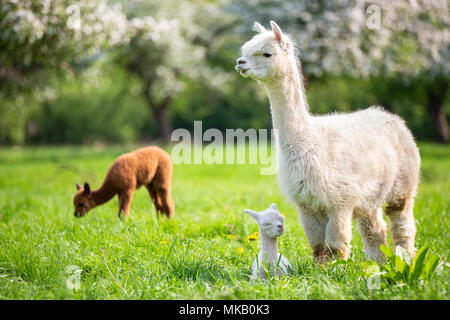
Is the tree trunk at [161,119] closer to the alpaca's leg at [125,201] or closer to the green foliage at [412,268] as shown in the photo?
the alpaca's leg at [125,201]

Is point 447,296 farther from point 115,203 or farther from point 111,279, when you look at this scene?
point 115,203

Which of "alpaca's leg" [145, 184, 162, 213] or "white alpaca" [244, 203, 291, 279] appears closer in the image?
"white alpaca" [244, 203, 291, 279]

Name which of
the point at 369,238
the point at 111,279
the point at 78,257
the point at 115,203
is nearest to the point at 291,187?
the point at 369,238

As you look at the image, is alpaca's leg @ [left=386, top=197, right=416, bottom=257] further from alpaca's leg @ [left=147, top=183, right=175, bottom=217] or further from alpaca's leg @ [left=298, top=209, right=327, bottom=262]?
alpaca's leg @ [left=147, top=183, right=175, bottom=217]

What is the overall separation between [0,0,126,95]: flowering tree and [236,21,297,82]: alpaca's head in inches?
175

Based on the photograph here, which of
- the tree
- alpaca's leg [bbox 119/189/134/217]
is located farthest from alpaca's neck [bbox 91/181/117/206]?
the tree

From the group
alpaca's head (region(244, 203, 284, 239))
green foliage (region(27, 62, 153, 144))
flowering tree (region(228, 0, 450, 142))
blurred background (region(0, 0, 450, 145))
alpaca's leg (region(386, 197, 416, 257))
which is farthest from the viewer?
green foliage (region(27, 62, 153, 144))

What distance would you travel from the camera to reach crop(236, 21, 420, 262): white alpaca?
310 centimetres

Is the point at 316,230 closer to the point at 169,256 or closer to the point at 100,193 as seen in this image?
the point at 169,256

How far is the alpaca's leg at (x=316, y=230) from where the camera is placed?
3.28m

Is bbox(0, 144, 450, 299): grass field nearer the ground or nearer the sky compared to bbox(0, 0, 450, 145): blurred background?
nearer the ground

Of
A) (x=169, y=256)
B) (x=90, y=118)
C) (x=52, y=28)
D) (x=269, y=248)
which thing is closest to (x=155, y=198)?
(x=169, y=256)

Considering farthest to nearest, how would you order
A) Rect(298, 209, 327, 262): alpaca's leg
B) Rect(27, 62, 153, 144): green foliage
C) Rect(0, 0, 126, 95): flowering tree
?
Rect(27, 62, 153, 144): green foliage
Rect(0, 0, 126, 95): flowering tree
Rect(298, 209, 327, 262): alpaca's leg

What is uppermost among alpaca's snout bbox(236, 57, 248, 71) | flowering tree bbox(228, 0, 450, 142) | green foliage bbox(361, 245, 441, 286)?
flowering tree bbox(228, 0, 450, 142)
